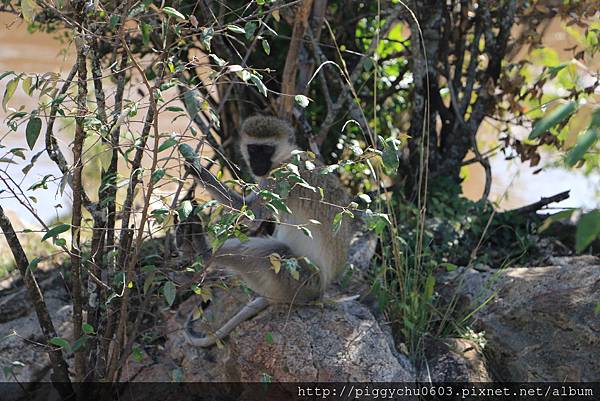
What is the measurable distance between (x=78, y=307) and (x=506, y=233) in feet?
10.2

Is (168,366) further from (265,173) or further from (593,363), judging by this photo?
(593,363)

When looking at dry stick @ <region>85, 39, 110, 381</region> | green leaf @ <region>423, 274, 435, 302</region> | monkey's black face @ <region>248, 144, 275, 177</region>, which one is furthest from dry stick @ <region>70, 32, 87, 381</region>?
green leaf @ <region>423, 274, 435, 302</region>

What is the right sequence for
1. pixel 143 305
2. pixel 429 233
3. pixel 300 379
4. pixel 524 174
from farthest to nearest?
pixel 524 174 → pixel 429 233 → pixel 300 379 → pixel 143 305

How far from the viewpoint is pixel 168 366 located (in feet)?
15.6

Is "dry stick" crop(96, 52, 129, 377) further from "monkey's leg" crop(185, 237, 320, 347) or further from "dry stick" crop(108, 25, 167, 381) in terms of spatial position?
"monkey's leg" crop(185, 237, 320, 347)

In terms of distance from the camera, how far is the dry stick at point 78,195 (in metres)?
3.42

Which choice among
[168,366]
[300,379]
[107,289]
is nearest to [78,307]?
[107,289]

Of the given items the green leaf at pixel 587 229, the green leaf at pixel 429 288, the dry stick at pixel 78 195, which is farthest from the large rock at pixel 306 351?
the green leaf at pixel 587 229

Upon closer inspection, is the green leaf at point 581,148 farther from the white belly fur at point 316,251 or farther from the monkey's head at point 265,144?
the monkey's head at point 265,144

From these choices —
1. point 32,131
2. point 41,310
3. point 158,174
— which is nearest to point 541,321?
point 158,174

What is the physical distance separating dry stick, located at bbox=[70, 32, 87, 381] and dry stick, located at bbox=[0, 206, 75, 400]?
0.26 feet

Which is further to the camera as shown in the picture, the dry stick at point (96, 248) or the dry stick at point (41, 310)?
the dry stick at point (41, 310)

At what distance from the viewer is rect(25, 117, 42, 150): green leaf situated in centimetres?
299

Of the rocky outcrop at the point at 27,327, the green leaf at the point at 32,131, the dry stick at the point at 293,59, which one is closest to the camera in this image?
the green leaf at the point at 32,131
